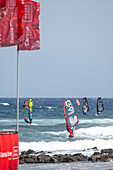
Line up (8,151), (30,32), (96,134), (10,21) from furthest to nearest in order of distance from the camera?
(96,134)
(30,32)
(10,21)
(8,151)

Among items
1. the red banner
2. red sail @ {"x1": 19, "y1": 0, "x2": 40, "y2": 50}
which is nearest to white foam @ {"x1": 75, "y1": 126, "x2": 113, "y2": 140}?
red sail @ {"x1": 19, "y1": 0, "x2": 40, "y2": 50}

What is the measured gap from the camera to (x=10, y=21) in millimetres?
15922

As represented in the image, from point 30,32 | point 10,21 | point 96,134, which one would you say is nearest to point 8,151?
point 10,21

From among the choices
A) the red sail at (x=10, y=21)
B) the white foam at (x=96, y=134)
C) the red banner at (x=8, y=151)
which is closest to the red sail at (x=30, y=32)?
the red sail at (x=10, y=21)

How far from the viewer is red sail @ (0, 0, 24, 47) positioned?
15891 millimetres

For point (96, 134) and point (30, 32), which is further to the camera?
point (96, 134)

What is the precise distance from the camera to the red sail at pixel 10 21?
1589 centimetres

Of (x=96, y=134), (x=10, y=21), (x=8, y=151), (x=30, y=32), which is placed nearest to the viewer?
(x=8, y=151)

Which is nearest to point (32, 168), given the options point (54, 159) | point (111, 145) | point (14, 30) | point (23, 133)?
point (54, 159)

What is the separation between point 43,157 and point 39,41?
8.71 m

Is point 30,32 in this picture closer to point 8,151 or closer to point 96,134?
point 8,151

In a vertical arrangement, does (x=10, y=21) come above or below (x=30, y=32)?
above

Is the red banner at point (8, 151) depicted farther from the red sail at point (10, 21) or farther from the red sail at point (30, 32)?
the red sail at point (30, 32)

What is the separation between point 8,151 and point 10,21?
4.78 m
